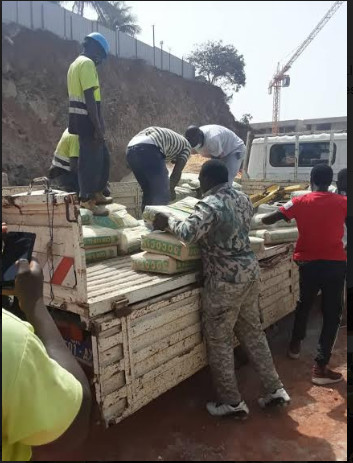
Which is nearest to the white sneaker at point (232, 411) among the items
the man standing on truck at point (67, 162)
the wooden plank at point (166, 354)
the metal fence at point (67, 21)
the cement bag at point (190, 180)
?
the wooden plank at point (166, 354)

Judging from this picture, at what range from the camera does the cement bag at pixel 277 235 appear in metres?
3.90

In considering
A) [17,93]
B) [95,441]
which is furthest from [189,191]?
[17,93]

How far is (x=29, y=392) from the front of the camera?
37.3 inches

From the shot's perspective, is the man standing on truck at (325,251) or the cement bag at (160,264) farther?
the man standing on truck at (325,251)

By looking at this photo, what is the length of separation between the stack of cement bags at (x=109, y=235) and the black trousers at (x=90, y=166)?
33cm

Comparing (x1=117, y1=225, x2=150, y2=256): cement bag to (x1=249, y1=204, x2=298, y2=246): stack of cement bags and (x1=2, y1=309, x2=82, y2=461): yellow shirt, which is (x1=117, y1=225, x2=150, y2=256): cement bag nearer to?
(x1=249, y1=204, x2=298, y2=246): stack of cement bags

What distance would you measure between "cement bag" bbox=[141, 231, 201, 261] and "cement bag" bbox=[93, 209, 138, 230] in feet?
→ 2.61

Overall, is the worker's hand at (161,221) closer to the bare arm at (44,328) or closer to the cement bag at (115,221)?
the cement bag at (115,221)

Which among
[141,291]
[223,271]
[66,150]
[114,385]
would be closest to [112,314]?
[141,291]

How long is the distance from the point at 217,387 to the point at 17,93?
1950 centimetres

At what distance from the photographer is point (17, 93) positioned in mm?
19422

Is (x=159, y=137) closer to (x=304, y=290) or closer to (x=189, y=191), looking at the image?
→ (x=189, y=191)

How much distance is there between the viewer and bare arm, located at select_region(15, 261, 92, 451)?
3.83ft

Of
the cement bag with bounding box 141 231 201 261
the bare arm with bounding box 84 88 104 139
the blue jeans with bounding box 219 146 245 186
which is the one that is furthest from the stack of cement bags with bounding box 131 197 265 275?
the blue jeans with bounding box 219 146 245 186
